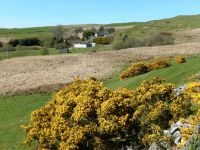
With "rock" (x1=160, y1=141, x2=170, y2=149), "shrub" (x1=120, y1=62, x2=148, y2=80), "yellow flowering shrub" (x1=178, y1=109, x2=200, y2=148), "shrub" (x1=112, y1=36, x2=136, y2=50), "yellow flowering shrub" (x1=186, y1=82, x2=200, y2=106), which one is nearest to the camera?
"yellow flowering shrub" (x1=178, y1=109, x2=200, y2=148)

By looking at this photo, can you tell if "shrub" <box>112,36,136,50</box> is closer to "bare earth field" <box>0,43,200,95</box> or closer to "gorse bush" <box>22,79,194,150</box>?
"bare earth field" <box>0,43,200,95</box>

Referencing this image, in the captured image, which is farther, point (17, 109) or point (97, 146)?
point (17, 109)

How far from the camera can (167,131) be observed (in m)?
22.6

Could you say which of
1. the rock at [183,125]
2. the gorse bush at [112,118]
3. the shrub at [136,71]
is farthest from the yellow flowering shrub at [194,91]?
Answer: the shrub at [136,71]

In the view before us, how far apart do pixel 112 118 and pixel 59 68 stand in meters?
53.0

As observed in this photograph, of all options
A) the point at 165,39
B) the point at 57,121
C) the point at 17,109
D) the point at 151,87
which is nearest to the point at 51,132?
the point at 57,121

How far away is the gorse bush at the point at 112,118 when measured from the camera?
2350 centimetres

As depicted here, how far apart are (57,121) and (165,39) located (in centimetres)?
9989

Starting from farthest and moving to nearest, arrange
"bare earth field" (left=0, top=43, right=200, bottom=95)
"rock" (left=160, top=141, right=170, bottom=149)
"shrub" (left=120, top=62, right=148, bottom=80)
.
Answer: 1. "bare earth field" (left=0, top=43, right=200, bottom=95)
2. "shrub" (left=120, top=62, right=148, bottom=80)
3. "rock" (left=160, top=141, right=170, bottom=149)

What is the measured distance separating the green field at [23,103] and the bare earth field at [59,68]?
4666 millimetres

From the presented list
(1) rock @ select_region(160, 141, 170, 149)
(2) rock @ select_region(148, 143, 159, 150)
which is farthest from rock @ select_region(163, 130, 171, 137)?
(2) rock @ select_region(148, 143, 159, 150)

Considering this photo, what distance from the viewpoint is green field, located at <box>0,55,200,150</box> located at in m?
36.9

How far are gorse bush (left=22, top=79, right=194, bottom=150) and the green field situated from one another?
1009 centimetres

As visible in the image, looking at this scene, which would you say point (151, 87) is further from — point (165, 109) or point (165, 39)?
point (165, 39)
